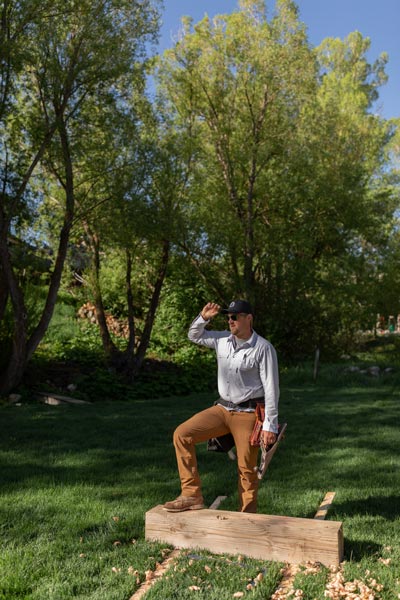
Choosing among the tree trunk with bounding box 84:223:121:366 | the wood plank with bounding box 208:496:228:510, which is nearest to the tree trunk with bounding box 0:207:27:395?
the tree trunk with bounding box 84:223:121:366

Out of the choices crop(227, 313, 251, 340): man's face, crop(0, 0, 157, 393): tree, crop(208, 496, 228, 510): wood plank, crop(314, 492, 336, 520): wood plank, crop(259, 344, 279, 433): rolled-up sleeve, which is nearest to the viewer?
crop(259, 344, 279, 433): rolled-up sleeve

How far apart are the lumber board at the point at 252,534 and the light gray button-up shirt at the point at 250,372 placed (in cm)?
73

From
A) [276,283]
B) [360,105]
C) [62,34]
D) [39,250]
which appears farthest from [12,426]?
[360,105]

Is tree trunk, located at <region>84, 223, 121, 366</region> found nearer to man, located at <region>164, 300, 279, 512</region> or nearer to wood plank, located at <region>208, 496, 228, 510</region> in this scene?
wood plank, located at <region>208, 496, 228, 510</region>

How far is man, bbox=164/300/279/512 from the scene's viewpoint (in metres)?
5.03

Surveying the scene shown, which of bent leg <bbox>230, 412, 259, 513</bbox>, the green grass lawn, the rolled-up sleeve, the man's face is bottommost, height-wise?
the green grass lawn

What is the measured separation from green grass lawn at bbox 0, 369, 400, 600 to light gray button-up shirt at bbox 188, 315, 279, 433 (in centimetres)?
120

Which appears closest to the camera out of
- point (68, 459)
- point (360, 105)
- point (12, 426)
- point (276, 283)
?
point (68, 459)

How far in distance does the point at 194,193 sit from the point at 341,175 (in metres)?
6.51

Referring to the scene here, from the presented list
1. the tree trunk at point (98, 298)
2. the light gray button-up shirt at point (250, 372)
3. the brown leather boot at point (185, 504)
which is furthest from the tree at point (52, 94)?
the brown leather boot at point (185, 504)

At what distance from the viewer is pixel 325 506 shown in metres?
5.50

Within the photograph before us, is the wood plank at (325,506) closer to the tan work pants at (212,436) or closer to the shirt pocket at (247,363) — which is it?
the tan work pants at (212,436)

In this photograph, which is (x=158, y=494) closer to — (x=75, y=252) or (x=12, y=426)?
(x=12, y=426)

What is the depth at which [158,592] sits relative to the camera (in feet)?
13.4
